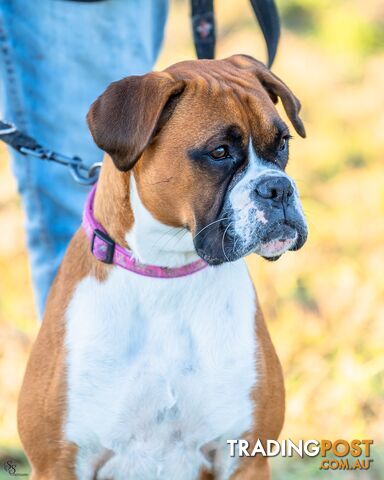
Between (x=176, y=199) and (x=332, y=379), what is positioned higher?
(x=176, y=199)

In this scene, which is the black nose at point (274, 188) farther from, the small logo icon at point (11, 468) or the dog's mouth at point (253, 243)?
the small logo icon at point (11, 468)

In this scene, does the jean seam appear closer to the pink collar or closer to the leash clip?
the leash clip

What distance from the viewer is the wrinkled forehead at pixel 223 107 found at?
3.00 m

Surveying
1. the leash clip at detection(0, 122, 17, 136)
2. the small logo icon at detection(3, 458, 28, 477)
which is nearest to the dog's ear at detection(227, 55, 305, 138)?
the leash clip at detection(0, 122, 17, 136)

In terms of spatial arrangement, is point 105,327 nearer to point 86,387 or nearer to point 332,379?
point 86,387

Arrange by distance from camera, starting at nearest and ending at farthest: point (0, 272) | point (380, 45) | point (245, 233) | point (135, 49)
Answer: point (245, 233), point (135, 49), point (0, 272), point (380, 45)

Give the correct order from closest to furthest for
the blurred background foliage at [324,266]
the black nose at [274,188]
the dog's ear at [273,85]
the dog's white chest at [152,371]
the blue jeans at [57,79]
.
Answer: the black nose at [274,188]
the dog's white chest at [152,371]
the dog's ear at [273,85]
the blue jeans at [57,79]
the blurred background foliage at [324,266]

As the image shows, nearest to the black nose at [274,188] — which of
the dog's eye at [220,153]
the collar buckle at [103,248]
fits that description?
the dog's eye at [220,153]

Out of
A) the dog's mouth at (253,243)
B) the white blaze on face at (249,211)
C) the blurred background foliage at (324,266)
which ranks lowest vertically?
the blurred background foliage at (324,266)

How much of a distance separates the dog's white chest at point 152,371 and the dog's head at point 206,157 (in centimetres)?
24

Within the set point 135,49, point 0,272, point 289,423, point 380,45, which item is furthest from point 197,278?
point 380,45

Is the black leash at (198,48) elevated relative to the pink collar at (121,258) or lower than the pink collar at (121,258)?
elevated

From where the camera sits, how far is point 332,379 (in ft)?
15.6

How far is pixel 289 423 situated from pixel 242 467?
1312mm
